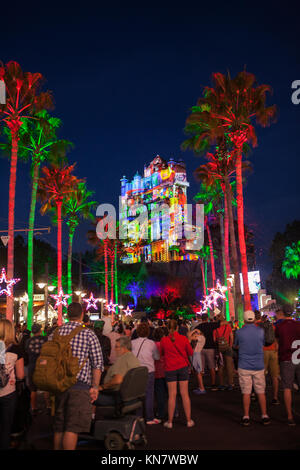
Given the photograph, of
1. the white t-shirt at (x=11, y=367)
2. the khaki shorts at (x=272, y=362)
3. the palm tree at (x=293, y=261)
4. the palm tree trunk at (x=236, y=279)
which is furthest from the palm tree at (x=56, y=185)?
the palm tree at (x=293, y=261)

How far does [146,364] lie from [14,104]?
18.8 m

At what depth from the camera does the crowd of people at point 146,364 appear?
17.5 ft

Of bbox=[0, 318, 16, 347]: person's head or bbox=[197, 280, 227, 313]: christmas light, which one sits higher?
bbox=[197, 280, 227, 313]: christmas light

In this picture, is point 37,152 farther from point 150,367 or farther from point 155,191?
point 155,191

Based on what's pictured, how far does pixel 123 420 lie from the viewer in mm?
6262

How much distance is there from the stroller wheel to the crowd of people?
44 centimetres

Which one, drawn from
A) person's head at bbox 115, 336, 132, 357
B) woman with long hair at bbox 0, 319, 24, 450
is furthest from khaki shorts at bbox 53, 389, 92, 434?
person's head at bbox 115, 336, 132, 357

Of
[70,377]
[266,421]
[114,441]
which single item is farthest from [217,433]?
[70,377]

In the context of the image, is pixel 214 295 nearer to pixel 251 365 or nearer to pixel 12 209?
pixel 12 209

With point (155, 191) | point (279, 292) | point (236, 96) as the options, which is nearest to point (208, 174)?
point (236, 96)

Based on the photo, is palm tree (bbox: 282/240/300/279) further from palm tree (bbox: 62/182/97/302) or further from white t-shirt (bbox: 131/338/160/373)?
white t-shirt (bbox: 131/338/160/373)

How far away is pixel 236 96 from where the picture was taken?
74.6ft

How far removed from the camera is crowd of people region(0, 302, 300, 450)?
17.5 feet
